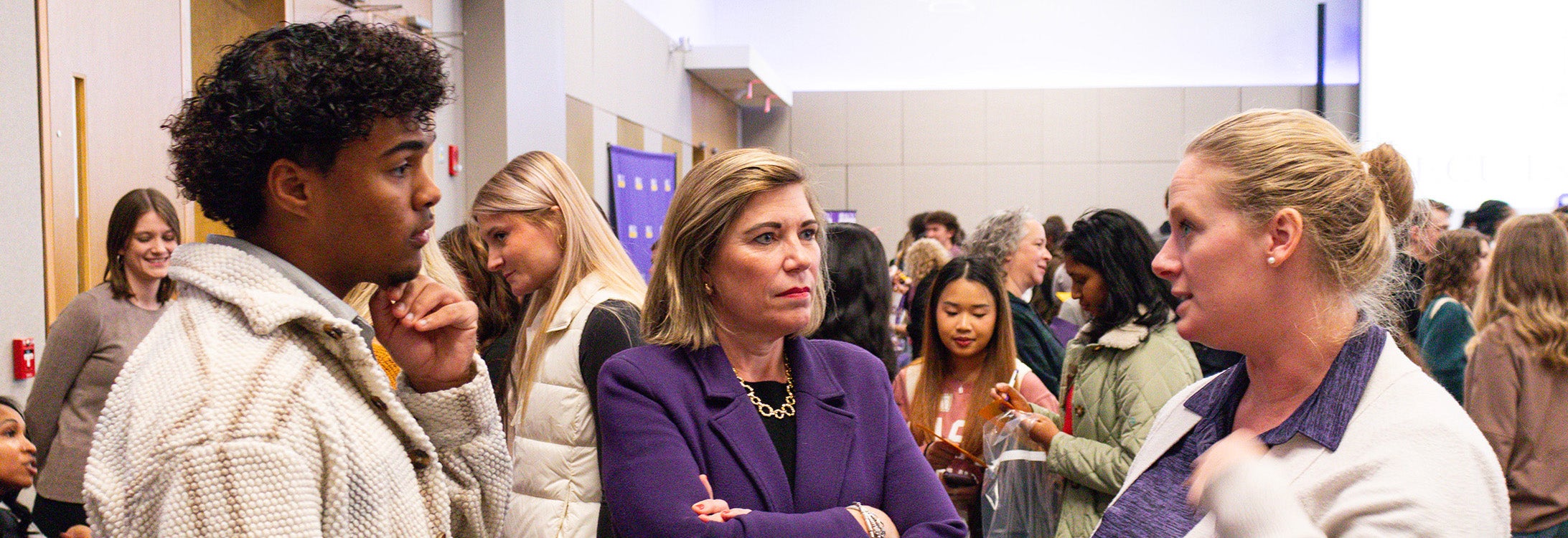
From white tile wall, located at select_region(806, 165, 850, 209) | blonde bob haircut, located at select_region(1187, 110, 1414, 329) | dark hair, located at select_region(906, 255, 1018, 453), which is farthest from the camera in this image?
white tile wall, located at select_region(806, 165, 850, 209)

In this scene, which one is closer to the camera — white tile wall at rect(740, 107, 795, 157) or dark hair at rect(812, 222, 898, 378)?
dark hair at rect(812, 222, 898, 378)

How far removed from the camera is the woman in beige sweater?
2994mm

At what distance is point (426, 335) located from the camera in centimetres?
129

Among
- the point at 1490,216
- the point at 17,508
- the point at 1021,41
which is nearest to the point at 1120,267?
the point at 17,508

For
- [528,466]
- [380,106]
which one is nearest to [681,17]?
[528,466]

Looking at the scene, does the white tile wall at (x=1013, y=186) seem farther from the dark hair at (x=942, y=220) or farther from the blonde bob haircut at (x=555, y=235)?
the blonde bob haircut at (x=555, y=235)

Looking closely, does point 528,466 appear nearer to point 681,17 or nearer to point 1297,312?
point 1297,312

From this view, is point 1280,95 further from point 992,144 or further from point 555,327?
point 555,327

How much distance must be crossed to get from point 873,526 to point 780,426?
241 millimetres

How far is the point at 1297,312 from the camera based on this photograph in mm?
1333

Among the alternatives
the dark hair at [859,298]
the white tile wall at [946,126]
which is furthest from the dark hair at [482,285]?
the white tile wall at [946,126]

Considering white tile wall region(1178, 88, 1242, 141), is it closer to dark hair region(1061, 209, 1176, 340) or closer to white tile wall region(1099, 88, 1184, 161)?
white tile wall region(1099, 88, 1184, 161)

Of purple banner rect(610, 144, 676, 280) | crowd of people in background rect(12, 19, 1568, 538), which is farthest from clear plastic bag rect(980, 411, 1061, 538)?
purple banner rect(610, 144, 676, 280)

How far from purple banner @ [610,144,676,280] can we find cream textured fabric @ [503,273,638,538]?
18.0 feet
